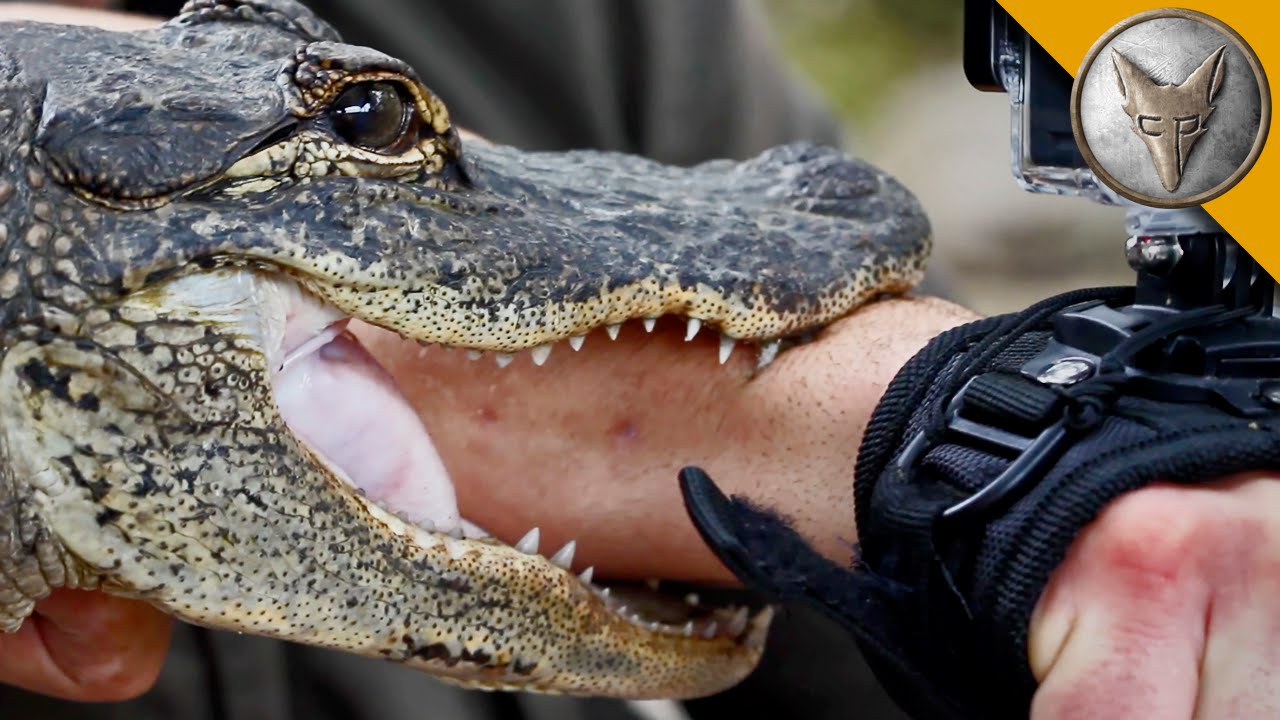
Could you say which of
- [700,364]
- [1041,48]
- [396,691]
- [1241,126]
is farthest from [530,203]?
[396,691]

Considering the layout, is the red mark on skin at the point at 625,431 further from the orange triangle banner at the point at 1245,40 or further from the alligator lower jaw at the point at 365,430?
the orange triangle banner at the point at 1245,40

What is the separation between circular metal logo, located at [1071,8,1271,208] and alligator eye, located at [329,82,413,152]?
0.57m

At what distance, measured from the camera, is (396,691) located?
1986mm

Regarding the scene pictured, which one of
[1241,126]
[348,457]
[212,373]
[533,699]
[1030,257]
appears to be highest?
[1241,126]

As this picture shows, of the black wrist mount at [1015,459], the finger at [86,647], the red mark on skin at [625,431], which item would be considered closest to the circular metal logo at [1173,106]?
the black wrist mount at [1015,459]

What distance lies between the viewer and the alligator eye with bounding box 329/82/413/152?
44.7 inches

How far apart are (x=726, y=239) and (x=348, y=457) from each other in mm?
448

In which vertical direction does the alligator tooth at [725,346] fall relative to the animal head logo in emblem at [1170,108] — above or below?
below

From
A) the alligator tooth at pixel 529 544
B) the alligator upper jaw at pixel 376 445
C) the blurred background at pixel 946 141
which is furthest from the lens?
the blurred background at pixel 946 141

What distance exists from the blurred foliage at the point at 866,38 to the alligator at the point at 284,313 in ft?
22.2

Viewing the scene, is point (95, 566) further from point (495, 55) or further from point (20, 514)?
point (495, 55)

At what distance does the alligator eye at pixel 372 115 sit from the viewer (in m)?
1.13

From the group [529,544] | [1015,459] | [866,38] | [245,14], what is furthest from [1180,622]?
[866,38]

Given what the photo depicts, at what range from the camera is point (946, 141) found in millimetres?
7602
